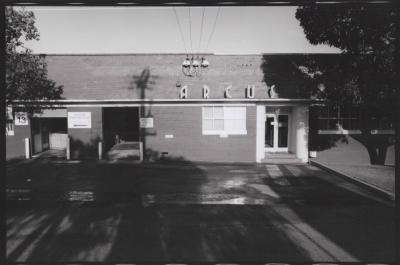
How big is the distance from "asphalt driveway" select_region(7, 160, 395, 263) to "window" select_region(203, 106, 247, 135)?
4.53 m

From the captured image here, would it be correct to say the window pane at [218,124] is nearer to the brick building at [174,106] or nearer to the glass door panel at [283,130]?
the brick building at [174,106]

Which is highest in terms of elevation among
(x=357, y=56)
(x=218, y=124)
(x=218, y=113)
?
(x=357, y=56)

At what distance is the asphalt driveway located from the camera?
22.4 ft

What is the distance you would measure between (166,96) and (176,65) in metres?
1.83

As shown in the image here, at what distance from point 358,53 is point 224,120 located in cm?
762

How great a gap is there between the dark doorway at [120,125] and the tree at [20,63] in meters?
9.13

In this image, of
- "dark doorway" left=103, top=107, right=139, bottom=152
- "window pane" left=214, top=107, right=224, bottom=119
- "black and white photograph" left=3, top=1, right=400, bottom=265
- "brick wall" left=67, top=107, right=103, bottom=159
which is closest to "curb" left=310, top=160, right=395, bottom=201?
"black and white photograph" left=3, top=1, right=400, bottom=265

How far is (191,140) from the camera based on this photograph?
19.7 meters

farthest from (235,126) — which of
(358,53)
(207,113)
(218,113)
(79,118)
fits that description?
(79,118)

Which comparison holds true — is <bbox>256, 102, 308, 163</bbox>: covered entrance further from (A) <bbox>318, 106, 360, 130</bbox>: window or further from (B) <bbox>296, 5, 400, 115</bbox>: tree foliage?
(B) <bbox>296, 5, 400, 115</bbox>: tree foliage

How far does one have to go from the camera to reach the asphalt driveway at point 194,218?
22.4 ft

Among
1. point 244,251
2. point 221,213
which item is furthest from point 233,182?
point 244,251

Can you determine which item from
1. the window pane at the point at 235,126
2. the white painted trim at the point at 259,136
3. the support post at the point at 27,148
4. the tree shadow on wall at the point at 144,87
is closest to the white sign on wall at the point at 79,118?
the support post at the point at 27,148

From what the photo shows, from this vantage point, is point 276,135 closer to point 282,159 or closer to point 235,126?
point 282,159
